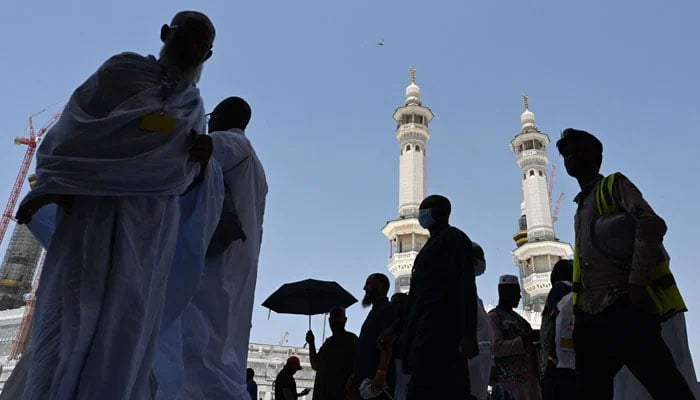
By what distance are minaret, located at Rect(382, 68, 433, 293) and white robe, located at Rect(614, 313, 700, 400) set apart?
24336 millimetres

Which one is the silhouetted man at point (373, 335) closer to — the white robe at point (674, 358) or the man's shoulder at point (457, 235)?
the man's shoulder at point (457, 235)

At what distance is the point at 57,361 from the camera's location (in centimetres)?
176

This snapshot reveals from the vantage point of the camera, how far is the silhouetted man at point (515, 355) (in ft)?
14.0

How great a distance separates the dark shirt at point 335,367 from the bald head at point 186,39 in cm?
314

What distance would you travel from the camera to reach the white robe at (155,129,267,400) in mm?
2379

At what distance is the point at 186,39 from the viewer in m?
2.37

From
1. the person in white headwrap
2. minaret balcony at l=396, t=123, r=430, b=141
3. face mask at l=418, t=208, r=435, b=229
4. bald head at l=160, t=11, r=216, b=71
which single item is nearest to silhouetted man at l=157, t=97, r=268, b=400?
bald head at l=160, t=11, r=216, b=71

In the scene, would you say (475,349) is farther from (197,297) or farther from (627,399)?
(197,297)

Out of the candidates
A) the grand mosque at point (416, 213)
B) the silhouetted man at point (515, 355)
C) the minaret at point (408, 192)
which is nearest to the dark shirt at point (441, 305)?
the silhouetted man at point (515, 355)

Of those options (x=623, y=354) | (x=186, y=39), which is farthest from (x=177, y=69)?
(x=623, y=354)

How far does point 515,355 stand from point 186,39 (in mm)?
3223

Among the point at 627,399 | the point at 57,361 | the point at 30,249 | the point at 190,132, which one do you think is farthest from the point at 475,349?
the point at 30,249

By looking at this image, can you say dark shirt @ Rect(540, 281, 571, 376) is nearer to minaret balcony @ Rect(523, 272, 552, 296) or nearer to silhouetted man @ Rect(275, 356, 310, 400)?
silhouetted man @ Rect(275, 356, 310, 400)

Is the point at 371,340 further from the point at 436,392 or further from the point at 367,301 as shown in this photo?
the point at 436,392
